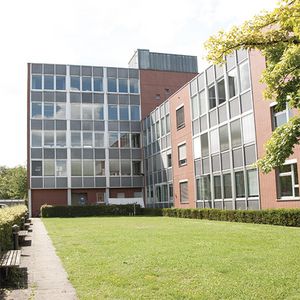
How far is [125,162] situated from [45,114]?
31.5 ft

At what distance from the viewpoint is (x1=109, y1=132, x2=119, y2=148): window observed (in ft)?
156

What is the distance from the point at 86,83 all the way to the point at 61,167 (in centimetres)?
922

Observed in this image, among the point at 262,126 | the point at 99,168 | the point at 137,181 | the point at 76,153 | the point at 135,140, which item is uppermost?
the point at 135,140

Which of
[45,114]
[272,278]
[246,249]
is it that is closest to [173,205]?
[45,114]

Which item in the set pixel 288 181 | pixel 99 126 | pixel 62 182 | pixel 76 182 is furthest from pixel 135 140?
pixel 288 181

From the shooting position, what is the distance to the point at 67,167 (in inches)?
1805

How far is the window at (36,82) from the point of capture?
1805 inches

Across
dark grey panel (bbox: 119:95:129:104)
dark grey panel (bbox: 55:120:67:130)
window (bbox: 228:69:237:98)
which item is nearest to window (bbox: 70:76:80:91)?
dark grey panel (bbox: 55:120:67:130)

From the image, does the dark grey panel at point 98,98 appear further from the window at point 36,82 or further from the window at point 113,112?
the window at point 36,82

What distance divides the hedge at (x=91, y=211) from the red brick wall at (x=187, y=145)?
4.50 meters

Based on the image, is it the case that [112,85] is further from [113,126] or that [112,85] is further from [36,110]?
[36,110]

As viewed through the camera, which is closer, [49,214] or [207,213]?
[207,213]

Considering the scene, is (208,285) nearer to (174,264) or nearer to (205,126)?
(174,264)

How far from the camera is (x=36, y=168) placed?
148 ft
